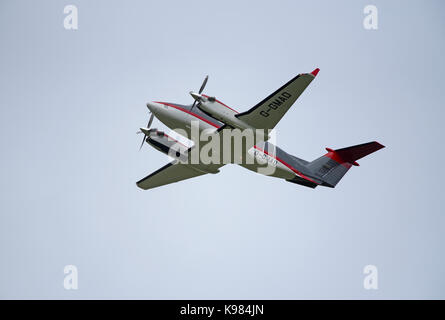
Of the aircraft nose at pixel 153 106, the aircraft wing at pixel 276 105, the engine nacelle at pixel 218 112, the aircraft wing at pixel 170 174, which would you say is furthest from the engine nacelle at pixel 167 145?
the aircraft wing at pixel 276 105

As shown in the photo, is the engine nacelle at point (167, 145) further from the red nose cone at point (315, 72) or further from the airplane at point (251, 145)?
the red nose cone at point (315, 72)

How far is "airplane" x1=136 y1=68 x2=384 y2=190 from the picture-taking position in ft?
79.5

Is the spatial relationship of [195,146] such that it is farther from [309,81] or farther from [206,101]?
[309,81]

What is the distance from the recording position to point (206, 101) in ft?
81.5

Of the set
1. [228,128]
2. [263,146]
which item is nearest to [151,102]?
[228,128]

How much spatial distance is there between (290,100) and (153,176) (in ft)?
39.5

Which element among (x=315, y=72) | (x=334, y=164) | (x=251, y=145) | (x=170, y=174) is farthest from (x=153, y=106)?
(x=334, y=164)

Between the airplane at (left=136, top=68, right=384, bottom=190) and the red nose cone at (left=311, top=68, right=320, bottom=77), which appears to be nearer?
the red nose cone at (left=311, top=68, right=320, bottom=77)

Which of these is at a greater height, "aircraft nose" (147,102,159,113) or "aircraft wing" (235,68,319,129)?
"aircraft nose" (147,102,159,113)

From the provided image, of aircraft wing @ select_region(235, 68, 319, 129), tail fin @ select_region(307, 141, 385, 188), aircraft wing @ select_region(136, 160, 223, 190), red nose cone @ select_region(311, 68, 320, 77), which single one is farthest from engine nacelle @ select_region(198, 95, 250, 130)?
tail fin @ select_region(307, 141, 385, 188)

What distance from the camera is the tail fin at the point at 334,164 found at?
31.0 m

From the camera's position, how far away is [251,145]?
2616cm

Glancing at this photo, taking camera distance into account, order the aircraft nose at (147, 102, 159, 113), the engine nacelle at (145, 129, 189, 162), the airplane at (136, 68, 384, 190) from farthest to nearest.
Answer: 1. the engine nacelle at (145, 129, 189, 162)
2. the aircraft nose at (147, 102, 159, 113)
3. the airplane at (136, 68, 384, 190)

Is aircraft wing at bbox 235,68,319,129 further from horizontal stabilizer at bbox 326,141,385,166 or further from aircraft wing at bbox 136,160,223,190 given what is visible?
horizontal stabilizer at bbox 326,141,385,166
